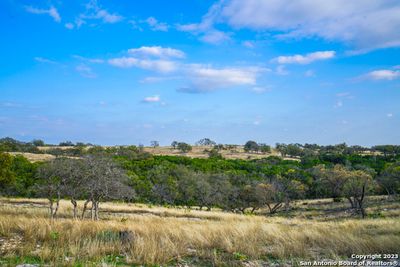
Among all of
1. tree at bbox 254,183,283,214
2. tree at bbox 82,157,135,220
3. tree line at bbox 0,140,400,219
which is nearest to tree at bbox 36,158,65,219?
tree line at bbox 0,140,400,219

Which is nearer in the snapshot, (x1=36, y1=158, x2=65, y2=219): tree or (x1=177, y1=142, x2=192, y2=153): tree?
(x1=36, y1=158, x2=65, y2=219): tree

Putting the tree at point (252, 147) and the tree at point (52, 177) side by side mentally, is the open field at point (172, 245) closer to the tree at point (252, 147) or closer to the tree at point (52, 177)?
the tree at point (52, 177)

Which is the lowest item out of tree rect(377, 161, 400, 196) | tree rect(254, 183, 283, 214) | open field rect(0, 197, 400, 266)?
tree rect(254, 183, 283, 214)

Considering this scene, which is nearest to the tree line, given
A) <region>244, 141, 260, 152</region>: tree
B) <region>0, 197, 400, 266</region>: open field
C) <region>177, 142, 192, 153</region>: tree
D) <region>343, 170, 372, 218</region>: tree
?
<region>343, 170, 372, 218</region>: tree

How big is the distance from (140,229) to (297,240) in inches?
204

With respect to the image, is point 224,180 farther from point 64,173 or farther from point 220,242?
point 220,242

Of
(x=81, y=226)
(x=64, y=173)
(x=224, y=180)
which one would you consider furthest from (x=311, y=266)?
(x=224, y=180)

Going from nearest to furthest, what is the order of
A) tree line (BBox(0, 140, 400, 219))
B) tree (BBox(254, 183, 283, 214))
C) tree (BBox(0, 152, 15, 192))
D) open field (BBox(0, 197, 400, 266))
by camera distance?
open field (BBox(0, 197, 400, 266))
tree line (BBox(0, 140, 400, 219))
tree (BBox(0, 152, 15, 192))
tree (BBox(254, 183, 283, 214))

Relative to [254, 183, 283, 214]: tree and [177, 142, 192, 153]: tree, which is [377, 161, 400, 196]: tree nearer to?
[254, 183, 283, 214]: tree

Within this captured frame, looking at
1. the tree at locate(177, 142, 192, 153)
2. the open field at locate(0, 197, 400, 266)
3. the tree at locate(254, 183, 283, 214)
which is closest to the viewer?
the open field at locate(0, 197, 400, 266)

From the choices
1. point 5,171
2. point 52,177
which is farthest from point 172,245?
point 5,171

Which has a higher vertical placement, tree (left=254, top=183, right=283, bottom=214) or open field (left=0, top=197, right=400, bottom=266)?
open field (left=0, top=197, right=400, bottom=266)

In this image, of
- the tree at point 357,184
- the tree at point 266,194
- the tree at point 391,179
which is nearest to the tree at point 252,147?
the tree at point 266,194

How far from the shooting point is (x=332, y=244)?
10523 mm
